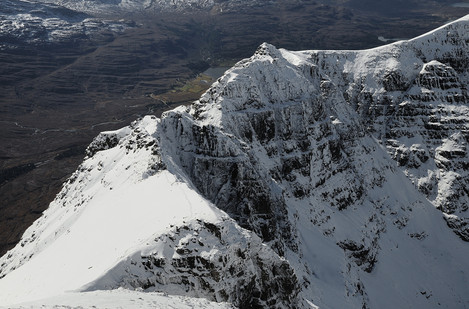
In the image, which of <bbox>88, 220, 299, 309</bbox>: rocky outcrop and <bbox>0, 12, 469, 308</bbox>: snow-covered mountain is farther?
<bbox>0, 12, 469, 308</bbox>: snow-covered mountain

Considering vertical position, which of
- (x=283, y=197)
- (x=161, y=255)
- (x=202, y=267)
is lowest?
(x=283, y=197)

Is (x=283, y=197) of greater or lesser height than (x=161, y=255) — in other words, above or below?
below

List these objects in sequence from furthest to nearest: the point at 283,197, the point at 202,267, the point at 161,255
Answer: the point at 283,197, the point at 202,267, the point at 161,255

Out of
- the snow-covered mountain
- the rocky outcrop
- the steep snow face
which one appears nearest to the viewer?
the rocky outcrop

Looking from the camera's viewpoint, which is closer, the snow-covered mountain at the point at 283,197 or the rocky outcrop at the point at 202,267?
the rocky outcrop at the point at 202,267

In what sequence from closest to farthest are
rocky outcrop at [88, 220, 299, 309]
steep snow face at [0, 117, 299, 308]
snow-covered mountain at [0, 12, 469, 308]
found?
rocky outcrop at [88, 220, 299, 309] → steep snow face at [0, 117, 299, 308] → snow-covered mountain at [0, 12, 469, 308]

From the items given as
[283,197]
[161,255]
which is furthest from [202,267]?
[283,197]

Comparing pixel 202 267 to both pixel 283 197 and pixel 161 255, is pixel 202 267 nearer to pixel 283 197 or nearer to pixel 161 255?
pixel 161 255

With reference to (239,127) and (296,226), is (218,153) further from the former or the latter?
(296,226)

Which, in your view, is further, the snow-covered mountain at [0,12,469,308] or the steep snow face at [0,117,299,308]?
the snow-covered mountain at [0,12,469,308]
